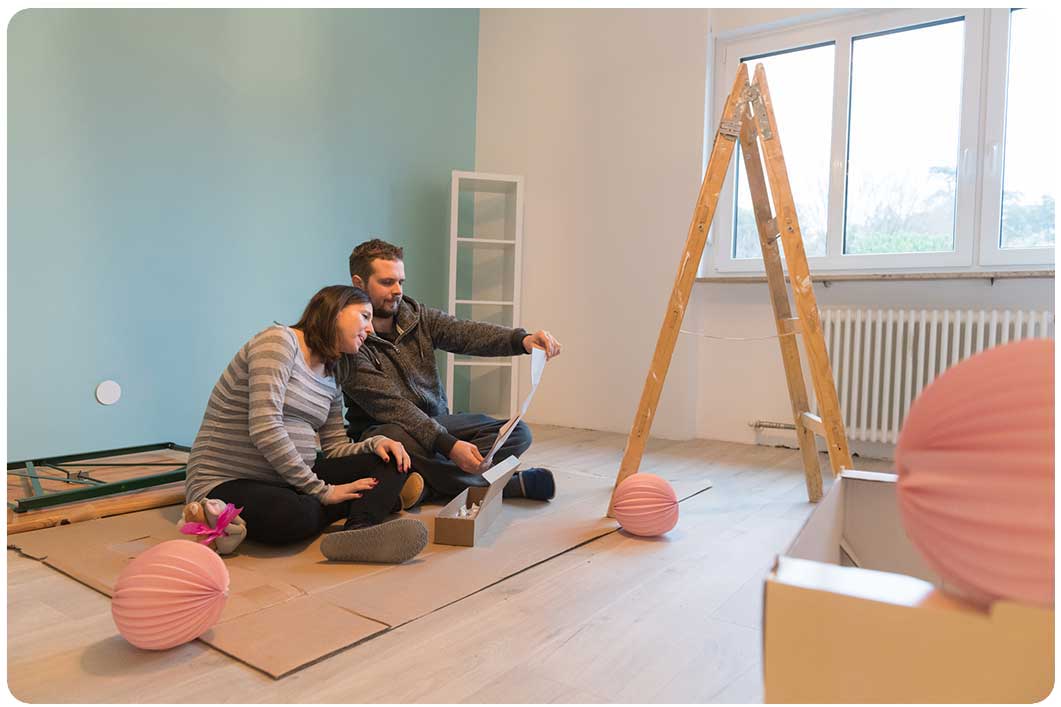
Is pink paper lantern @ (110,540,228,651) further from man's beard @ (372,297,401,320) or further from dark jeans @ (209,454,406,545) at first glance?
man's beard @ (372,297,401,320)

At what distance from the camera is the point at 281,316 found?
132 inches

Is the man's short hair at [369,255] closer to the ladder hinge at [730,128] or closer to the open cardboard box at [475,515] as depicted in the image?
the open cardboard box at [475,515]

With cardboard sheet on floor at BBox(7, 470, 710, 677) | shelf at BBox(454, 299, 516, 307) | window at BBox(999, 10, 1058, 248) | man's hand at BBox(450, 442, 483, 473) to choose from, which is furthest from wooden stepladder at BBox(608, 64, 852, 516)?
shelf at BBox(454, 299, 516, 307)

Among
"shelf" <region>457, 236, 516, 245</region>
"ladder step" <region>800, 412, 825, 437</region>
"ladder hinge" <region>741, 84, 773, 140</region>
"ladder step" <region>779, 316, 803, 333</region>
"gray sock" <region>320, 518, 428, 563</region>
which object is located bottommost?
"gray sock" <region>320, 518, 428, 563</region>

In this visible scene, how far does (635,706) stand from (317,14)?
11.1 feet

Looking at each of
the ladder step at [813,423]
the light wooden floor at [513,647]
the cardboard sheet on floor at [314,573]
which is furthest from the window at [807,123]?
the light wooden floor at [513,647]

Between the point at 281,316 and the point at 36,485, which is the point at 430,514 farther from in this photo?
the point at 281,316

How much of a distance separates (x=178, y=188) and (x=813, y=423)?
2.55 metres

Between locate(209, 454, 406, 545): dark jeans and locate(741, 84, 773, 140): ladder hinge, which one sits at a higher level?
locate(741, 84, 773, 140): ladder hinge

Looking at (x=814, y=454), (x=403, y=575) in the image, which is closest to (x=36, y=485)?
(x=403, y=575)

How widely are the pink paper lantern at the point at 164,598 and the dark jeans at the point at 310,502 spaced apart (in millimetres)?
502

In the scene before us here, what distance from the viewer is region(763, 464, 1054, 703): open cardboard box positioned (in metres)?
0.50

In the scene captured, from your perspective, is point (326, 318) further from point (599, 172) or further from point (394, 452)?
point (599, 172)

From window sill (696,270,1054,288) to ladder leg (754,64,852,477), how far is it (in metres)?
1.26
